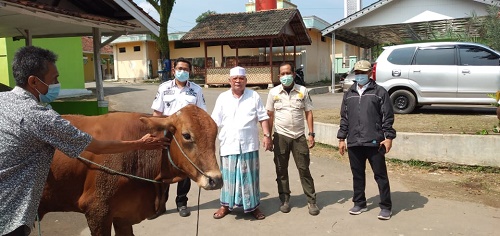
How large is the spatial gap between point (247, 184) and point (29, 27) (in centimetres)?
694

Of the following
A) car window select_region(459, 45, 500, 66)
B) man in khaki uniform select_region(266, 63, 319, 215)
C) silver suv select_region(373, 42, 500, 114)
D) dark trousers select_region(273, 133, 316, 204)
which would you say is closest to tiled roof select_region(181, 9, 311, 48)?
silver suv select_region(373, 42, 500, 114)

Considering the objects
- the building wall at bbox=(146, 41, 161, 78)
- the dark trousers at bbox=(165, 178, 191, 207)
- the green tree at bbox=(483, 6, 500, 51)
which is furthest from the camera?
the building wall at bbox=(146, 41, 161, 78)

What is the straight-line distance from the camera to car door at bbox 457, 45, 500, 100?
955cm

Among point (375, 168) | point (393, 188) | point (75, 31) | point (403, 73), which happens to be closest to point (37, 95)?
point (375, 168)

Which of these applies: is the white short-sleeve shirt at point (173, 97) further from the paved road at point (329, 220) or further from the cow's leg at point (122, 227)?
the cow's leg at point (122, 227)

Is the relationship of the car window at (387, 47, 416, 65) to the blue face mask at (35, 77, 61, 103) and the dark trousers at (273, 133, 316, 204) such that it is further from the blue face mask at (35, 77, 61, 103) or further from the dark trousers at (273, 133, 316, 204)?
the blue face mask at (35, 77, 61, 103)

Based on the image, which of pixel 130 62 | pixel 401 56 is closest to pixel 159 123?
pixel 401 56

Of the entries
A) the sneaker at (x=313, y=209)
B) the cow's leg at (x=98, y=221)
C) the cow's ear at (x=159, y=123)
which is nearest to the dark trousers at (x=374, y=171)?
the sneaker at (x=313, y=209)

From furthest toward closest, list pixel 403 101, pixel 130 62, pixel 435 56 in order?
pixel 130 62, pixel 403 101, pixel 435 56

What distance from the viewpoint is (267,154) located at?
307 inches

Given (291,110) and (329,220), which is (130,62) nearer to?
(291,110)

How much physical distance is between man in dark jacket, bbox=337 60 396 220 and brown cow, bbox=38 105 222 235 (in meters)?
2.34

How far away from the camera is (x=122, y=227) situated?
10.3ft

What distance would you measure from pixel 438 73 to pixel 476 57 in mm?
951
